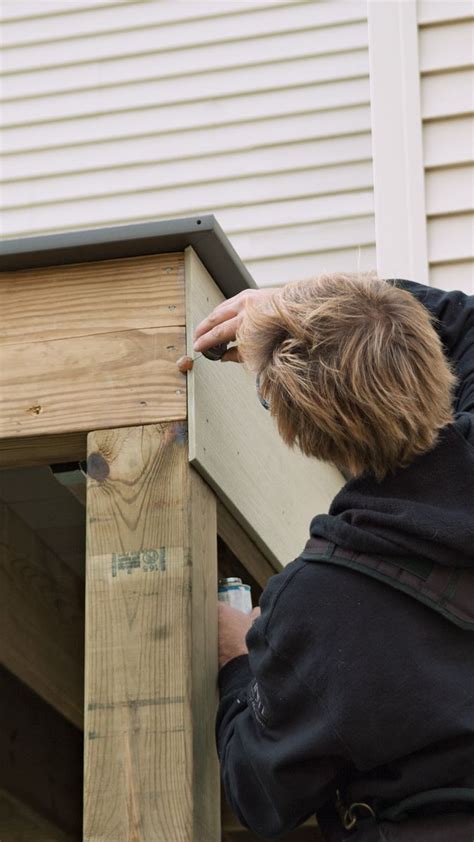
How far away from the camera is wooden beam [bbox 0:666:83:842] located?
3699mm

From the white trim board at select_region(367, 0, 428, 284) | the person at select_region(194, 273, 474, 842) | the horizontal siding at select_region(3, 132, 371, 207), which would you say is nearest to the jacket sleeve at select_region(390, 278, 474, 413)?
the person at select_region(194, 273, 474, 842)

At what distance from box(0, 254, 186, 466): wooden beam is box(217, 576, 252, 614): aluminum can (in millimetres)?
438

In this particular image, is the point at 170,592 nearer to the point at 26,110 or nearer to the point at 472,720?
the point at 472,720

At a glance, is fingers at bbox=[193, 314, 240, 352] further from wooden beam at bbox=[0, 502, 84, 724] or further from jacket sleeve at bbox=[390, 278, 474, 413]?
wooden beam at bbox=[0, 502, 84, 724]

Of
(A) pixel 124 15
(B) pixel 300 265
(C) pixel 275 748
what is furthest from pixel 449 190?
(A) pixel 124 15

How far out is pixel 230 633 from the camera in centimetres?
238

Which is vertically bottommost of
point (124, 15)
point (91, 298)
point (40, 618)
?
point (40, 618)

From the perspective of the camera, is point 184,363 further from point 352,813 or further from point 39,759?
point 39,759

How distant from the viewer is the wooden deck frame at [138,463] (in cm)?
214

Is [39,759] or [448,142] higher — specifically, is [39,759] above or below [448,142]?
below

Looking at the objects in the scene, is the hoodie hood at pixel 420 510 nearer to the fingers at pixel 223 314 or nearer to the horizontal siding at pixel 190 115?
the fingers at pixel 223 314

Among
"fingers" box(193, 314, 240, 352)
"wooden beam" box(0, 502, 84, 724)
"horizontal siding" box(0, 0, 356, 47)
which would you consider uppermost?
"horizontal siding" box(0, 0, 356, 47)

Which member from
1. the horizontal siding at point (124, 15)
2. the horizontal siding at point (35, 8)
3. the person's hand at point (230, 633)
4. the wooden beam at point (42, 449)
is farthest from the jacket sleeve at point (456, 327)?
the horizontal siding at point (35, 8)

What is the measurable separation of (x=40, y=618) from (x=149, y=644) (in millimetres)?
1445
